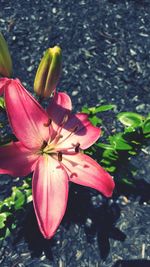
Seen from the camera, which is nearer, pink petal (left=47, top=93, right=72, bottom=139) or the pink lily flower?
the pink lily flower

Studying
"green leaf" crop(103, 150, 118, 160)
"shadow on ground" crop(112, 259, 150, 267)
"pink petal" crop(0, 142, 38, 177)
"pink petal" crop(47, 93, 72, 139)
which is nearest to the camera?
"pink petal" crop(0, 142, 38, 177)

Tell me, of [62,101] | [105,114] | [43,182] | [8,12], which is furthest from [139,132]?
[8,12]

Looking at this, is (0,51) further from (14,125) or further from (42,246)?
(42,246)

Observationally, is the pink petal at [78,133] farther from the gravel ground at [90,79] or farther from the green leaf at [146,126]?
the gravel ground at [90,79]

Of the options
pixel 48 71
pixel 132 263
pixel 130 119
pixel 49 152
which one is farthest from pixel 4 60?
pixel 132 263

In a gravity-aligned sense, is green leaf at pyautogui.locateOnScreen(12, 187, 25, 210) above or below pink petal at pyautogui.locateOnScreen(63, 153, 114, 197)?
below

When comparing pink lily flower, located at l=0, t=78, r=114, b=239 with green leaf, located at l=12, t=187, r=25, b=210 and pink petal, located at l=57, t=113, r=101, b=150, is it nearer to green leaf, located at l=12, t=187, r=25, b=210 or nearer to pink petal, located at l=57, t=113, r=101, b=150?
pink petal, located at l=57, t=113, r=101, b=150

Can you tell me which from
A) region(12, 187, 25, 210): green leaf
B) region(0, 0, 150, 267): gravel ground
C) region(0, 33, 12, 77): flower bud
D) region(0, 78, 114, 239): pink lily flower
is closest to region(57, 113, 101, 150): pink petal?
region(0, 78, 114, 239): pink lily flower
